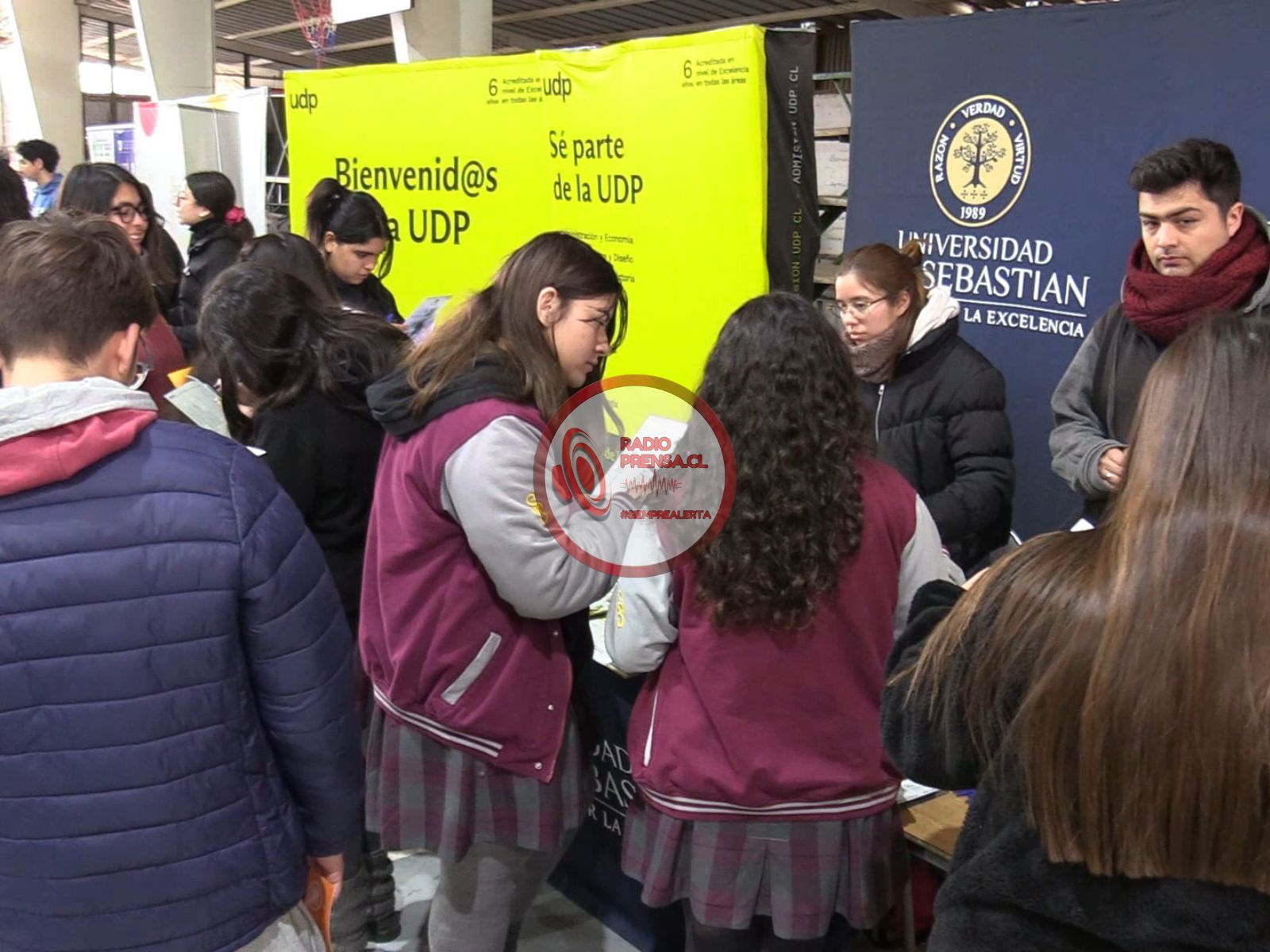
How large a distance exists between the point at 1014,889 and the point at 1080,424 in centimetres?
141

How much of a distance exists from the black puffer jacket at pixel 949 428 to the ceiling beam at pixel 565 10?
31.0ft

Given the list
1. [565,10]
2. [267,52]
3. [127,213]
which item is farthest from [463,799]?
[267,52]

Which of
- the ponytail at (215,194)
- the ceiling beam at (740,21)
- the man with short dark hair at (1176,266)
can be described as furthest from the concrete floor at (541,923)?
the ceiling beam at (740,21)

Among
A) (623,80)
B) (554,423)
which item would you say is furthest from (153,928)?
(623,80)

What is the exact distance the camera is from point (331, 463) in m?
1.85

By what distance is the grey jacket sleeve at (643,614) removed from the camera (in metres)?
1.45

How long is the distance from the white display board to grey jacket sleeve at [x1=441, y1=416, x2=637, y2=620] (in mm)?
4290

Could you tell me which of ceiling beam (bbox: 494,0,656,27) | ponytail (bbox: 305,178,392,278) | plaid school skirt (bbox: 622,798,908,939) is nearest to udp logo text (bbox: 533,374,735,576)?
plaid school skirt (bbox: 622,798,908,939)

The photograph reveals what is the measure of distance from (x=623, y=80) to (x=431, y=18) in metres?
3.58

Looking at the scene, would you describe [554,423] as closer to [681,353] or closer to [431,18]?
[681,353]

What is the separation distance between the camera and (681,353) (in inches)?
134

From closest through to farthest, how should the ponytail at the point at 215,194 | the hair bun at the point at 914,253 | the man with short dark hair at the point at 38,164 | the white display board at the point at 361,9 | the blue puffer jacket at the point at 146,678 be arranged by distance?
the blue puffer jacket at the point at 146,678
the hair bun at the point at 914,253
the ponytail at the point at 215,194
the white display board at the point at 361,9
the man with short dark hair at the point at 38,164

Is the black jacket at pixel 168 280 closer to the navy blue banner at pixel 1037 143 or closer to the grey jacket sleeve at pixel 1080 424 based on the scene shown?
the navy blue banner at pixel 1037 143

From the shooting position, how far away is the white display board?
5.08 metres
